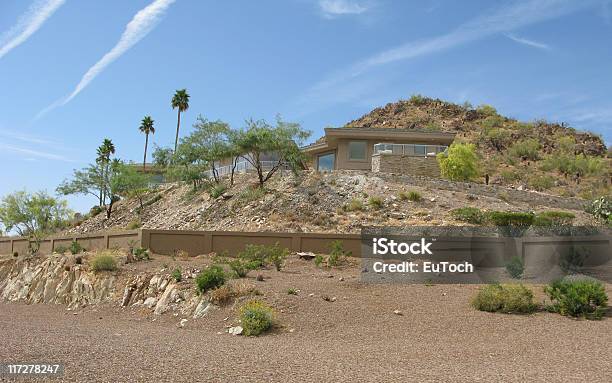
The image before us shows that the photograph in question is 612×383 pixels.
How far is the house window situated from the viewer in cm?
5131

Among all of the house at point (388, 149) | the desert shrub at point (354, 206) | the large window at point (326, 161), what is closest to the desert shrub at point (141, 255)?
the desert shrub at point (354, 206)

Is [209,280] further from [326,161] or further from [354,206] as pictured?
[326,161]

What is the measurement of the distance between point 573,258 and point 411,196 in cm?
1468

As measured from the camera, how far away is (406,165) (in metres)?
47.7

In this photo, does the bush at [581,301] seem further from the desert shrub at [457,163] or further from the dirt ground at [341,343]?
the desert shrub at [457,163]

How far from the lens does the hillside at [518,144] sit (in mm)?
69875

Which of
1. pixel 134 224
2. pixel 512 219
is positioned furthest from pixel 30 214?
pixel 512 219

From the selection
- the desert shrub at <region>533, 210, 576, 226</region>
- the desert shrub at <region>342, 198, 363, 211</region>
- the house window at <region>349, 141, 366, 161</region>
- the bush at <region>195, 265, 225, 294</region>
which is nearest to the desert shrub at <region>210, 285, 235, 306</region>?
the bush at <region>195, 265, 225, 294</region>

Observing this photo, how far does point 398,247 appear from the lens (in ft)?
97.1

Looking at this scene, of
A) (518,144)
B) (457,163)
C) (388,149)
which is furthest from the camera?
(518,144)

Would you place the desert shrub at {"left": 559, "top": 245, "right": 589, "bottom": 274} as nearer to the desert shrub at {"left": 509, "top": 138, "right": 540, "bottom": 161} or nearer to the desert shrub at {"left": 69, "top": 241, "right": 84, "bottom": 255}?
the desert shrub at {"left": 69, "top": 241, "right": 84, "bottom": 255}

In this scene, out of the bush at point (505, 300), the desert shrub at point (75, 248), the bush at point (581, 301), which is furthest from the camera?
the desert shrub at point (75, 248)

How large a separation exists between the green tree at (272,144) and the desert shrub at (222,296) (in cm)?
2409

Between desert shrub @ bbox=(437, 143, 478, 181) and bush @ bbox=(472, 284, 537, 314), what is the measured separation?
28.8 m
